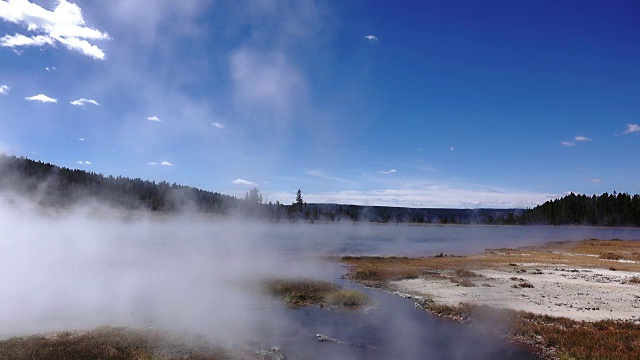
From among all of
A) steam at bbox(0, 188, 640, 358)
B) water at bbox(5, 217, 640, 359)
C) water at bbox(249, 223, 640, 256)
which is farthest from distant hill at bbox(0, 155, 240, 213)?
water at bbox(5, 217, 640, 359)

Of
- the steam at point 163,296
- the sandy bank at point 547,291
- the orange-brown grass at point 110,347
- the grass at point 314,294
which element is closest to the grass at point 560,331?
the sandy bank at point 547,291

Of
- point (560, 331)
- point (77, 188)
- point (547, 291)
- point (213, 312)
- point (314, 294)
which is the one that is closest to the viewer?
point (560, 331)

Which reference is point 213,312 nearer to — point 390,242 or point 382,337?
point 382,337

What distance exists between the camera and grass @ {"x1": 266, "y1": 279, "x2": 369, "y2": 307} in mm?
31547

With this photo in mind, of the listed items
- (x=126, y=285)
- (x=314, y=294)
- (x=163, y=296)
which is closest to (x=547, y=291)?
(x=314, y=294)

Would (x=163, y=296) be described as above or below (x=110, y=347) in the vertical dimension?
below

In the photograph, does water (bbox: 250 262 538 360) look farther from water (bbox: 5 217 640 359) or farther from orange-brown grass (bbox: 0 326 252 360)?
orange-brown grass (bbox: 0 326 252 360)

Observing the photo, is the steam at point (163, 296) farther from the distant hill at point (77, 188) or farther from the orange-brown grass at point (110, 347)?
the distant hill at point (77, 188)

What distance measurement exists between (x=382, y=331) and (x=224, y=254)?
138ft

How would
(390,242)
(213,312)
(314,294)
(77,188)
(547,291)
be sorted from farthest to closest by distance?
1. (77,188)
2. (390,242)
3. (547,291)
4. (314,294)
5. (213,312)

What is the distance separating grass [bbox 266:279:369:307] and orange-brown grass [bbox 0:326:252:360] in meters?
12.1

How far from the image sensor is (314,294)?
33.6m

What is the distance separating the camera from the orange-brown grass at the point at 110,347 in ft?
58.1

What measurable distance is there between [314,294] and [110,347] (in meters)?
17.3
